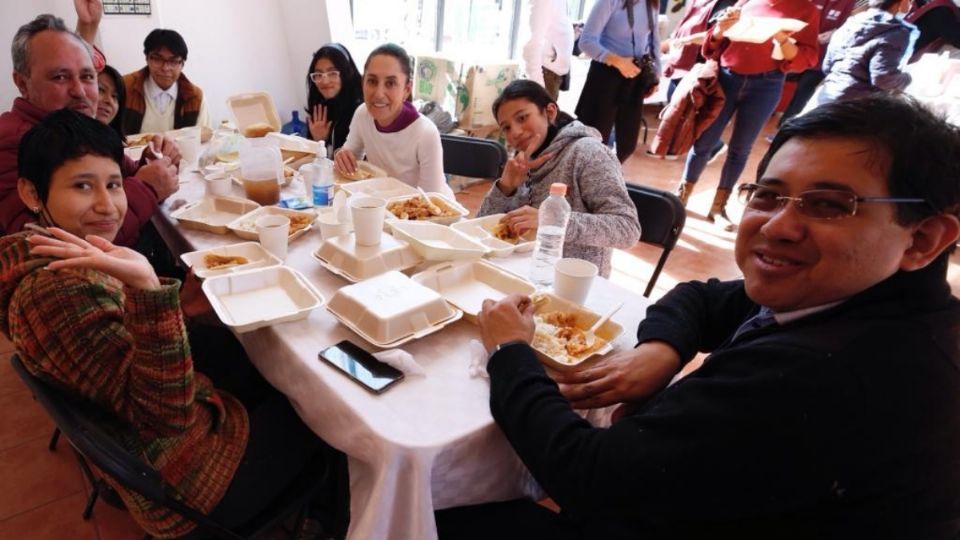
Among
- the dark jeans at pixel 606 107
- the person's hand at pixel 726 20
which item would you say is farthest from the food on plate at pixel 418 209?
the person's hand at pixel 726 20

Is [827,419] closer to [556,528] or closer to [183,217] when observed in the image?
[556,528]

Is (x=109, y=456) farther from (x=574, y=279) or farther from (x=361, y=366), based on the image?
(x=574, y=279)

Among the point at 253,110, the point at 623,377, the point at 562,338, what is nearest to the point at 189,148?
the point at 253,110

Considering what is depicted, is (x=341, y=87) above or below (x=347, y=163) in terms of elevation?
above

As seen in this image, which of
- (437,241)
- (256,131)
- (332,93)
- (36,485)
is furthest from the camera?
(332,93)

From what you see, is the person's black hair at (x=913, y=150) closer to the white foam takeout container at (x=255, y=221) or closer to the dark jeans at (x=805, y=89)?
the white foam takeout container at (x=255, y=221)

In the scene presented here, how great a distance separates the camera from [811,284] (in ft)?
2.37

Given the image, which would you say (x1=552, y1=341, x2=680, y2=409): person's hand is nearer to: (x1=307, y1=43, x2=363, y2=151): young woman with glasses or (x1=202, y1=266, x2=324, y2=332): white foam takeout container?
(x1=202, y1=266, x2=324, y2=332): white foam takeout container

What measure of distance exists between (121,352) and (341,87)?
2391mm

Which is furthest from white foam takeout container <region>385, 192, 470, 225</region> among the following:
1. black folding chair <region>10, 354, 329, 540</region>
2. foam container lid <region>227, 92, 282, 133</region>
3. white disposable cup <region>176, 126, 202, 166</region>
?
foam container lid <region>227, 92, 282, 133</region>

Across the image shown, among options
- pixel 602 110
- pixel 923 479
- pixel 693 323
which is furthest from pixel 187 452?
pixel 602 110

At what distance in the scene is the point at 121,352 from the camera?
910 millimetres

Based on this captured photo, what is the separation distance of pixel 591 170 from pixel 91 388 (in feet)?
4.87

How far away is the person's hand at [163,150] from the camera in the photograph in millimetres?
2074
